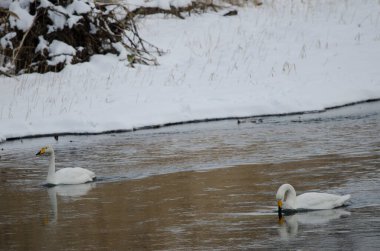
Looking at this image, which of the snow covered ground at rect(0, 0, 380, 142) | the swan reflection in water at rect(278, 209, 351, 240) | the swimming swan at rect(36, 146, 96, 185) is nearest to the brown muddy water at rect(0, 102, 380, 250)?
the swan reflection in water at rect(278, 209, 351, 240)

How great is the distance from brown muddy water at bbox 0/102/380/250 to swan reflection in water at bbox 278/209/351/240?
0.05 ft

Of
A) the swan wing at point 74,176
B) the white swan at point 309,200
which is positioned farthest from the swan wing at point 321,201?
the swan wing at point 74,176

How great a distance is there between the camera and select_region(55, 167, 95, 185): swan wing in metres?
16.2

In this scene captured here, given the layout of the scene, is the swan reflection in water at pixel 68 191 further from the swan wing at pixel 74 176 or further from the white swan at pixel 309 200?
the white swan at pixel 309 200

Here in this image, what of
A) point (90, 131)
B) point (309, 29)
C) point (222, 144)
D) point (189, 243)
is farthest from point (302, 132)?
point (309, 29)

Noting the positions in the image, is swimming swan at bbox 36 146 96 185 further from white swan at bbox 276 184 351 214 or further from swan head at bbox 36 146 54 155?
white swan at bbox 276 184 351 214

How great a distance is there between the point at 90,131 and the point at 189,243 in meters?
12.4

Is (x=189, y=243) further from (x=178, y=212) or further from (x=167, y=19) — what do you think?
(x=167, y=19)

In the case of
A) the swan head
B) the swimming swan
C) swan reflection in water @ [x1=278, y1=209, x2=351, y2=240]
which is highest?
the swan head

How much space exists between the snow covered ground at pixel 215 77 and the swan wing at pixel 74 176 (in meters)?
6.41

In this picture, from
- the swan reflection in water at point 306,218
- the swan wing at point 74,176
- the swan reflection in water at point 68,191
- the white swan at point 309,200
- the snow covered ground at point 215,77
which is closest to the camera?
Result: the swan reflection in water at point 306,218

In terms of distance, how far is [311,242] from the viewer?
424 inches

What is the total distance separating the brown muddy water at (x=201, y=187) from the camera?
11461mm

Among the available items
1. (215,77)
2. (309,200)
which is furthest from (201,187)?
(215,77)
